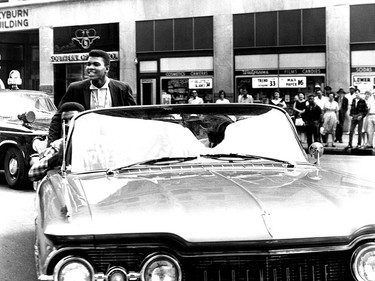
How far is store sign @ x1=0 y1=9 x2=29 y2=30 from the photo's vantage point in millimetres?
32531

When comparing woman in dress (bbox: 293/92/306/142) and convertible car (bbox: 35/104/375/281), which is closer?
convertible car (bbox: 35/104/375/281)

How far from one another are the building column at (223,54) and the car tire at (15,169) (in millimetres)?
16387

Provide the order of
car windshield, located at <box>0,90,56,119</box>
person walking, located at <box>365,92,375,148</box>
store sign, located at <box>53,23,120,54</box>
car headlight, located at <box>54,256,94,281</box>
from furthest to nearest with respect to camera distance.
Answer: store sign, located at <box>53,23,120,54</box>, person walking, located at <box>365,92,375,148</box>, car windshield, located at <box>0,90,56,119</box>, car headlight, located at <box>54,256,94,281</box>

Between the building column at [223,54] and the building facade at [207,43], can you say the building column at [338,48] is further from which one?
the building column at [223,54]

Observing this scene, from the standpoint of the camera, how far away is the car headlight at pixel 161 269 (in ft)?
9.02

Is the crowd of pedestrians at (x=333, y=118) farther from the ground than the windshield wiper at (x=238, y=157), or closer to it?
farther from the ground

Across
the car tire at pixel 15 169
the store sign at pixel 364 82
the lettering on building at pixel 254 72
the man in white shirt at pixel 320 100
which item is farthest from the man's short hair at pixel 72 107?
the lettering on building at pixel 254 72

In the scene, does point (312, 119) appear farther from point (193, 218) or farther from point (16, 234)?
point (193, 218)

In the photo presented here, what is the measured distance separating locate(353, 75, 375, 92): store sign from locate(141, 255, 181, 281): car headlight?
22.1 m

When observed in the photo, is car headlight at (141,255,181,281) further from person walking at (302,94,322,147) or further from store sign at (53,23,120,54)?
store sign at (53,23,120,54)

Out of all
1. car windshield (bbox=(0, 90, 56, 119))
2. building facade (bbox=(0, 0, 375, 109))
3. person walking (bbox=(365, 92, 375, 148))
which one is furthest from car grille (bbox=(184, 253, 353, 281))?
building facade (bbox=(0, 0, 375, 109))


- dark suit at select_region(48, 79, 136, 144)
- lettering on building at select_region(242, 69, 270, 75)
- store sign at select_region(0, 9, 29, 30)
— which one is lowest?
dark suit at select_region(48, 79, 136, 144)

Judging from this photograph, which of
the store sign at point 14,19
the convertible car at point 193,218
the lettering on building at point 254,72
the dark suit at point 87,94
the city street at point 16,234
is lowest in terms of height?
the city street at point 16,234

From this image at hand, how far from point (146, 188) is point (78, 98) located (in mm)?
3440
